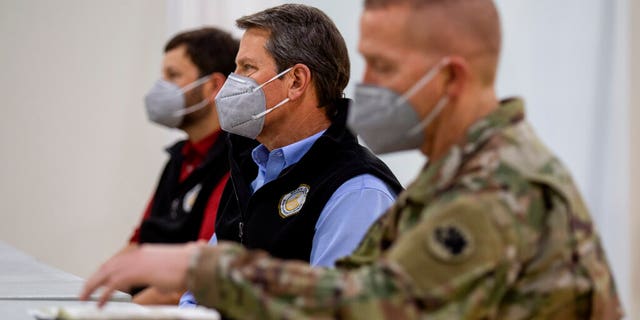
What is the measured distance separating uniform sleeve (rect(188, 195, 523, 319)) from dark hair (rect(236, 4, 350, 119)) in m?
1.10

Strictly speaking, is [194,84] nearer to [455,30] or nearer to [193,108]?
[193,108]

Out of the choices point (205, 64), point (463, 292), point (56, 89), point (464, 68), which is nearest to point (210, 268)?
point (463, 292)

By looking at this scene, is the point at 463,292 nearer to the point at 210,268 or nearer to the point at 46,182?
the point at 210,268

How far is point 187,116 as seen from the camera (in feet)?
11.5

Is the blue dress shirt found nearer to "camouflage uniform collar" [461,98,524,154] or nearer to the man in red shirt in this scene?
"camouflage uniform collar" [461,98,524,154]

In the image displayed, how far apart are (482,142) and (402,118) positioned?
6.2 inches

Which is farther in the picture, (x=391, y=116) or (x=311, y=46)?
(x=311, y=46)

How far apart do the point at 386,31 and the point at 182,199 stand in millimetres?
2056

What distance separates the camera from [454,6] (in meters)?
1.31

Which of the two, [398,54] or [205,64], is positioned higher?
[398,54]

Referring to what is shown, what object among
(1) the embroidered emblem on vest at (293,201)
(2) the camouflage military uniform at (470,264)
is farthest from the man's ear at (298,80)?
(2) the camouflage military uniform at (470,264)

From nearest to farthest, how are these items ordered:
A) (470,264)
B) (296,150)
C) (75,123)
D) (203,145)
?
(470,264), (296,150), (203,145), (75,123)

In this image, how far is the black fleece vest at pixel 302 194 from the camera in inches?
81.3

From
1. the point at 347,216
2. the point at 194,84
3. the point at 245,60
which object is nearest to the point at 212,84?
the point at 194,84
